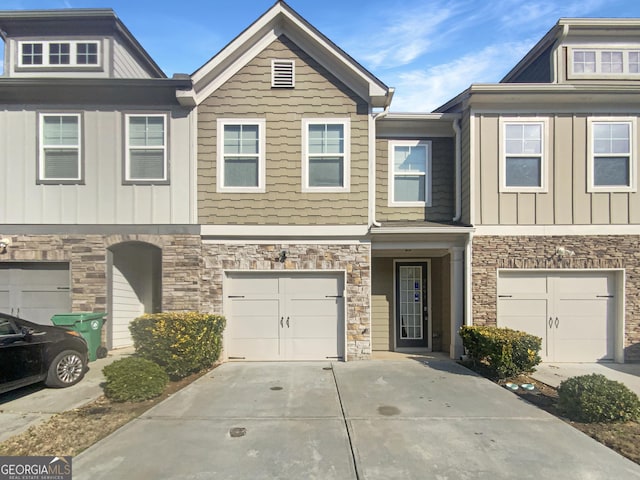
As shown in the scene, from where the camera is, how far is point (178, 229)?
8695 millimetres

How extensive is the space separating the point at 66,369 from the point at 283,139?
6.09 meters

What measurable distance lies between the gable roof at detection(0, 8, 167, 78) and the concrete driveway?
1035 centimetres

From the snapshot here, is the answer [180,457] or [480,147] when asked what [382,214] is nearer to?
[480,147]

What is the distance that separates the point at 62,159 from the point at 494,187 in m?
9.84

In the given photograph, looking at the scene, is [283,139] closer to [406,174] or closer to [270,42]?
[270,42]

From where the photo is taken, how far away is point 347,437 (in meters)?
4.65

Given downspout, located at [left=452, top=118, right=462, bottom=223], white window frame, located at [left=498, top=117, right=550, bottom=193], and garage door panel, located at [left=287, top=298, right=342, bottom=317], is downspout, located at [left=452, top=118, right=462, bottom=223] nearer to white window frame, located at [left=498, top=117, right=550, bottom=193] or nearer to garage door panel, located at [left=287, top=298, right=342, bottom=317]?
white window frame, located at [left=498, top=117, right=550, bottom=193]

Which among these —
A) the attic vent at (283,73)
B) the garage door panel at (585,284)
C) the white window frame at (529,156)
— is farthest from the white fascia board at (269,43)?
the garage door panel at (585,284)

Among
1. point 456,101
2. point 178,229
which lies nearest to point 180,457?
point 178,229

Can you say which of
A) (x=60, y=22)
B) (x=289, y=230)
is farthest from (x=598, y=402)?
(x=60, y=22)

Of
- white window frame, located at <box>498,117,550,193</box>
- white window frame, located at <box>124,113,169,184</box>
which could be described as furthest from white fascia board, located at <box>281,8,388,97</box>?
white window frame, located at <box>124,113,169,184</box>

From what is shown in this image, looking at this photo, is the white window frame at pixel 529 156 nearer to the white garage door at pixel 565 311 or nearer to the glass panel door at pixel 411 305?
the white garage door at pixel 565 311

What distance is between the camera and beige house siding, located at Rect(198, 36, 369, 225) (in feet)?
28.6

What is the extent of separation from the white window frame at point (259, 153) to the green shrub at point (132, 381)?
162 inches
